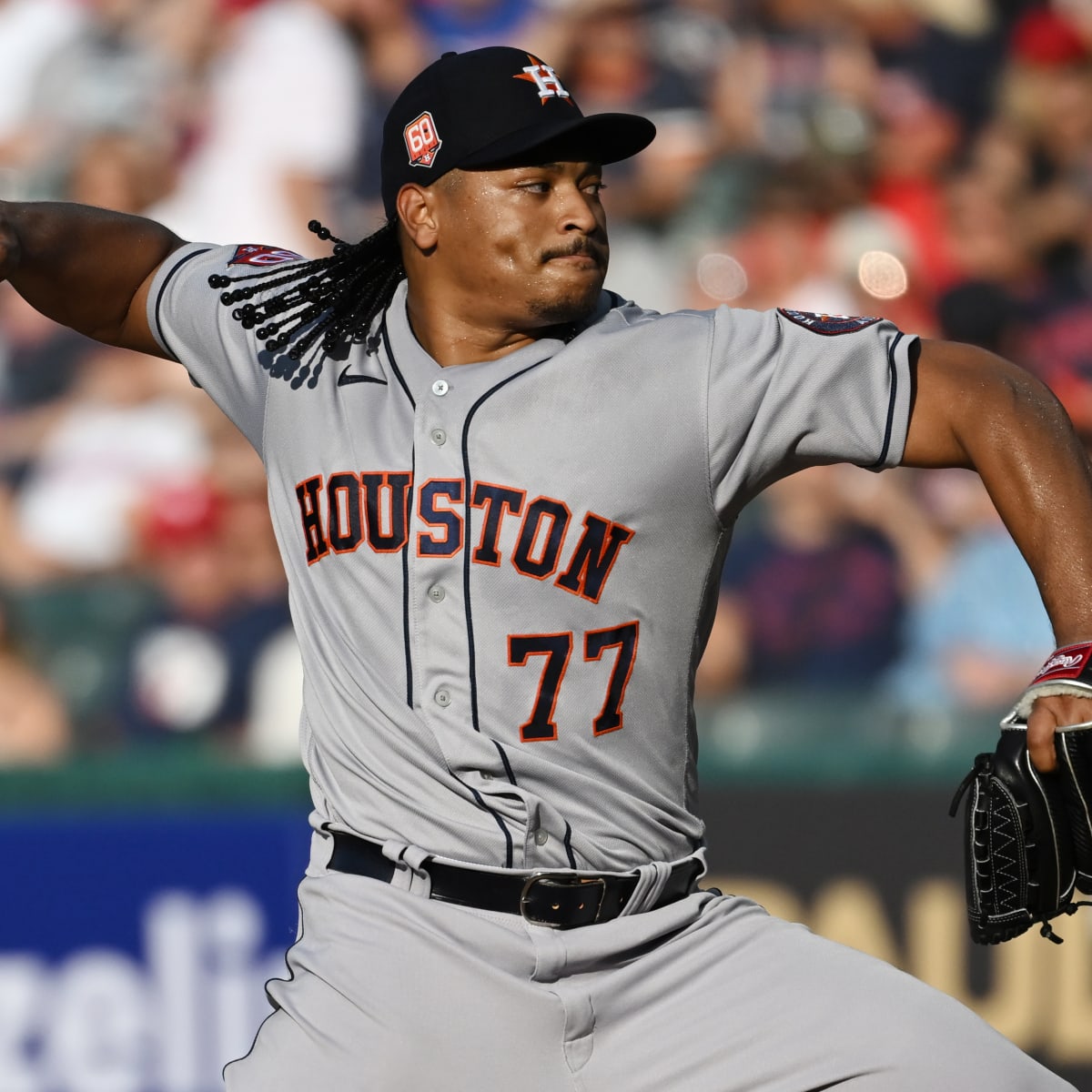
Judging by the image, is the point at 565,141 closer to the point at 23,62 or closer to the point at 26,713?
the point at 26,713

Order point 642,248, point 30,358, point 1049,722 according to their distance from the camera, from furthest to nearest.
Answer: point 642,248
point 30,358
point 1049,722

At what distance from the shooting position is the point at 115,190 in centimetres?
660

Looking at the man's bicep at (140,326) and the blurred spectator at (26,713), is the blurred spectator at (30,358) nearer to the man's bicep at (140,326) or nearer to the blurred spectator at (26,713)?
the blurred spectator at (26,713)

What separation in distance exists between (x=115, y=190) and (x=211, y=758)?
8.46ft

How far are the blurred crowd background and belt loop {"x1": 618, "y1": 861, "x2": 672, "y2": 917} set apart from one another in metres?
2.41

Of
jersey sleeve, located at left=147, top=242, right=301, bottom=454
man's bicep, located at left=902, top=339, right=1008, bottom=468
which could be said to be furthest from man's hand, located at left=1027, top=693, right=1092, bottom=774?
jersey sleeve, located at left=147, top=242, right=301, bottom=454

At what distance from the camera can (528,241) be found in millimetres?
2988

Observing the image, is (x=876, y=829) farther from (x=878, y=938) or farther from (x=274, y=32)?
(x=274, y=32)

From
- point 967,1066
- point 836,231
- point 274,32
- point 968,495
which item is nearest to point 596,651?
point 967,1066

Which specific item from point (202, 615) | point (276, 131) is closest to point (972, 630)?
point (202, 615)

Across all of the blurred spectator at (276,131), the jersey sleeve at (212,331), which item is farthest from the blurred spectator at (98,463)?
the jersey sleeve at (212,331)

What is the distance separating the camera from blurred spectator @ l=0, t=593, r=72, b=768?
17.9ft

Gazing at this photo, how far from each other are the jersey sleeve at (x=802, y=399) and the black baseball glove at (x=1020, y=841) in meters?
0.53

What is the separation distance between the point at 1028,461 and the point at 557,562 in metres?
0.78
